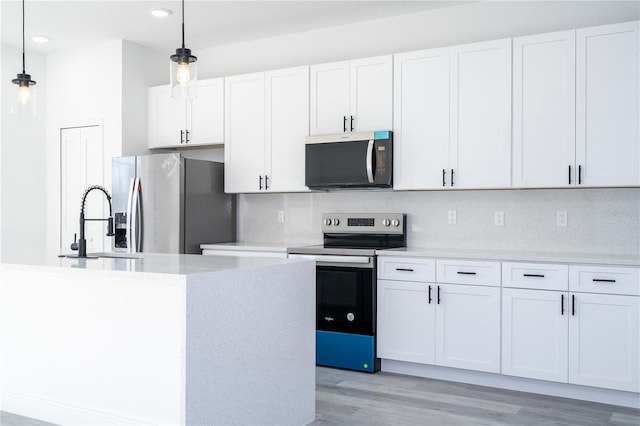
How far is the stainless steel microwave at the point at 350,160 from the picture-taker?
443 cm

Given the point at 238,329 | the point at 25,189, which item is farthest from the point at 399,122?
the point at 25,189

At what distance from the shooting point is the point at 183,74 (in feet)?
9.70

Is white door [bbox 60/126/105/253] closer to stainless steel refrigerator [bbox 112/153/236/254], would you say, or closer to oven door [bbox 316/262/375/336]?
stainless steel refrigerator [bbox 112/153/236/254]

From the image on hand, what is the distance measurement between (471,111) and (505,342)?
1.58 m

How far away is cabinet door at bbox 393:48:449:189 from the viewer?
4.29 m

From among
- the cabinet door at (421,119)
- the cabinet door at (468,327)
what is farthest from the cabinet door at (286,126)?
the cabinet door at (468,327)

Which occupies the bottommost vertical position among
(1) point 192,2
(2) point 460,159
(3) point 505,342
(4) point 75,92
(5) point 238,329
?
(3) point 505,342

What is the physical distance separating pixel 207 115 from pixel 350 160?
60.6 inches

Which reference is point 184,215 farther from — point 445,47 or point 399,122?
point 445,47

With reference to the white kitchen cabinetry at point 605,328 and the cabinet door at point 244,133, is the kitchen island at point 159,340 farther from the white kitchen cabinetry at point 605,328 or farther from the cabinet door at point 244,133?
the cabinet door at point 244,133

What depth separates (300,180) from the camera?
16.0 feet

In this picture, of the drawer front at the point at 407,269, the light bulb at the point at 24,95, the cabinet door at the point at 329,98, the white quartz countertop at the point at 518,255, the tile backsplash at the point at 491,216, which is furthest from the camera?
the cabinet door at the point at 329,98

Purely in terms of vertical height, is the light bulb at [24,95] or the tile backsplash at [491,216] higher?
the light bulb at [24,95]

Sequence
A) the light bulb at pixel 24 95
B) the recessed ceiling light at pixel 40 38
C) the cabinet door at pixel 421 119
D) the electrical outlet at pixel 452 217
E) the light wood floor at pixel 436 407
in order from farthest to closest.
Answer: the recessed ceiling light at pixel 40 38, the electrical outlet at pixel 452 217, the cabinet door at pixel 421 119, the light bulb at pixel 24 95, the light wood floor at pixel 436 407
